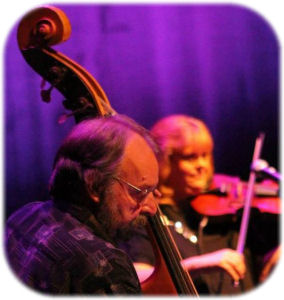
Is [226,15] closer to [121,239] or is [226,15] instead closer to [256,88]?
[256,88]

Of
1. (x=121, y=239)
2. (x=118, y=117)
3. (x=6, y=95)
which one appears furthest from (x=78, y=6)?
(x=121, y=239)

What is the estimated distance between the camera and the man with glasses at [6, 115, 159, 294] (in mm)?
785

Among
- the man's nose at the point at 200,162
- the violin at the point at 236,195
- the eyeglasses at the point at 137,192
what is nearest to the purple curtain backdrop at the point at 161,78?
the violin at the point at 236,195

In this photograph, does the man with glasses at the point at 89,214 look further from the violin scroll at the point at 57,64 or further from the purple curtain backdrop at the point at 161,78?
the purple curtain backdrop at the point at 161,78

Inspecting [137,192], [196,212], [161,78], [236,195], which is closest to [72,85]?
[137,192]

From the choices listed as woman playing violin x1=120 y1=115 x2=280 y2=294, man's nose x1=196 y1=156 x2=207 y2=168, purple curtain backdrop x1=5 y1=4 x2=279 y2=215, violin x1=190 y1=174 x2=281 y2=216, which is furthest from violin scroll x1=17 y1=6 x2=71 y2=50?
violin x1=190 y1=174 x2=281 y2=216

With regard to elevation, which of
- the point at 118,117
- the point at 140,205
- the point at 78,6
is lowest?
the point at 140,205

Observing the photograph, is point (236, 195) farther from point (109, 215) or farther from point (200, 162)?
point (109, 215)

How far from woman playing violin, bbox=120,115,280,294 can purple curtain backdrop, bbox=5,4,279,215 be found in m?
0.11

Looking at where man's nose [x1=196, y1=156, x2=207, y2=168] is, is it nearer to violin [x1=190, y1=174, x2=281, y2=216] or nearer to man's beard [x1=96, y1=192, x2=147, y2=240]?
violin [x1=190, y1=174, x2=281, y2=216]

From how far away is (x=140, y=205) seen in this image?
920mm

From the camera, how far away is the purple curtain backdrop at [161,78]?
1.22 metres

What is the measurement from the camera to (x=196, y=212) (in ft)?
4.81

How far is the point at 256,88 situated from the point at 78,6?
2.25ft
